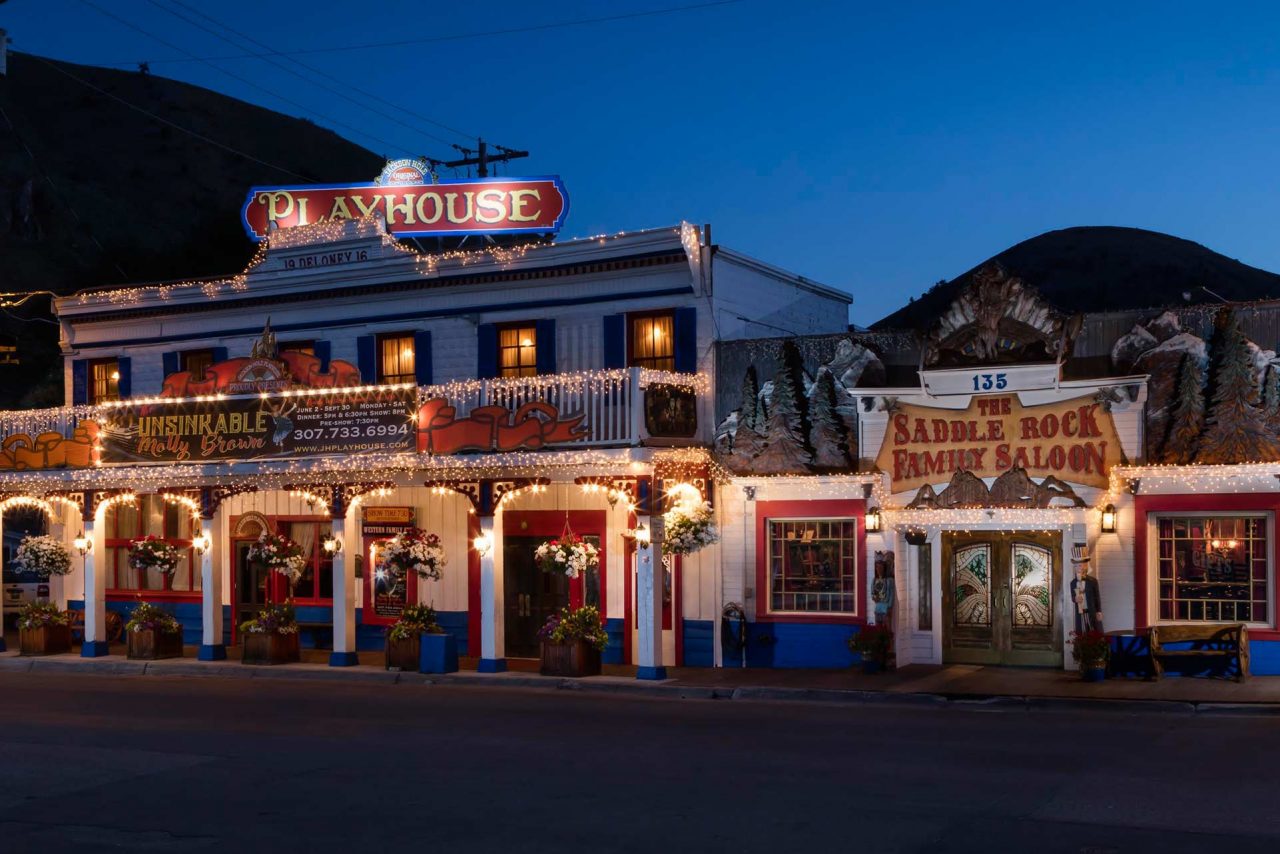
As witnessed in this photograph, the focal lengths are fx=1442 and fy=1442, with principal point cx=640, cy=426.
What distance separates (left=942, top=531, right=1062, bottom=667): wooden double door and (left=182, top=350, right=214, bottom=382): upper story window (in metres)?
15.1

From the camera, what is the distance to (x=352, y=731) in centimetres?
1617

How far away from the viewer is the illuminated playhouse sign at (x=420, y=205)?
2645cm

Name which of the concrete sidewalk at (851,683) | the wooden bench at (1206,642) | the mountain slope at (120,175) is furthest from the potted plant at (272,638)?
the mountain slope at (120,175)

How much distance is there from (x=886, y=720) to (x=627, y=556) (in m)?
8.02

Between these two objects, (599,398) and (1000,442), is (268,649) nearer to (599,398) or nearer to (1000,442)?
(599,398)

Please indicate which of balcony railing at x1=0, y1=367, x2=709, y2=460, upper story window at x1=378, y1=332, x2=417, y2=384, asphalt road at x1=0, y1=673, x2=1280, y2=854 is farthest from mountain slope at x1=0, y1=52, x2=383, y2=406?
asphalt road at x1=0, y1=673, x2=1280, y2=854

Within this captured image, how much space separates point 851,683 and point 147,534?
Answer: 16069mm

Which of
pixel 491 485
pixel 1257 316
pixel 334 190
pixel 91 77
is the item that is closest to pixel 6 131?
pixel 91 77

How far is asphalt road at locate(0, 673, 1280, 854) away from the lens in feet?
33.2

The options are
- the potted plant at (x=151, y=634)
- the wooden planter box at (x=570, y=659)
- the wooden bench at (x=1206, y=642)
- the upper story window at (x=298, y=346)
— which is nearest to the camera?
the wooden bench at (x=1206, y=642)

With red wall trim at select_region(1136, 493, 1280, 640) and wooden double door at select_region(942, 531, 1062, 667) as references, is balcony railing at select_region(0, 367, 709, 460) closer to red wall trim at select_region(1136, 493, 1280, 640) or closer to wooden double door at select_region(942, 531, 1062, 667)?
wooden double door at select_region(942, 531, 1062, 667)

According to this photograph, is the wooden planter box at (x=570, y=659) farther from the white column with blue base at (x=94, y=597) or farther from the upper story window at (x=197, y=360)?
the upper story window at (x=197, y=360)

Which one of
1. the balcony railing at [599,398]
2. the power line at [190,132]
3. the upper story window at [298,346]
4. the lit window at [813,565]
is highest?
the power line at [190,132]

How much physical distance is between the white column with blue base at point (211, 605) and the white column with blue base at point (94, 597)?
2.50m
